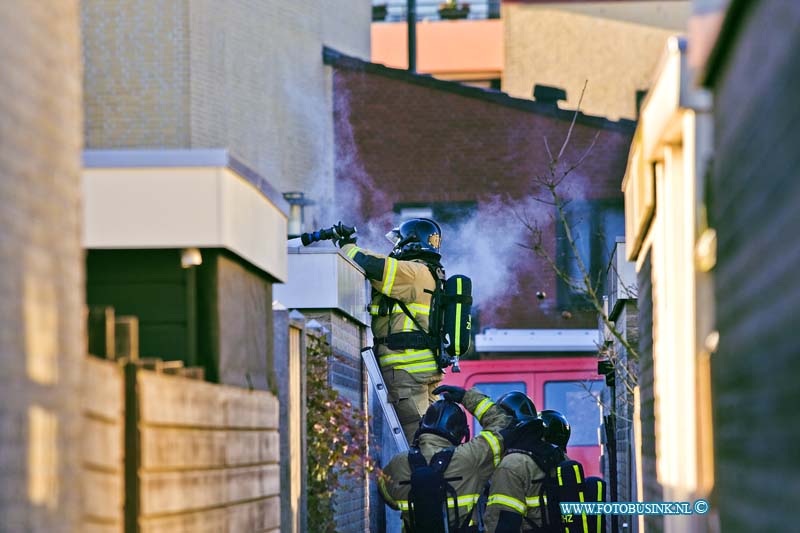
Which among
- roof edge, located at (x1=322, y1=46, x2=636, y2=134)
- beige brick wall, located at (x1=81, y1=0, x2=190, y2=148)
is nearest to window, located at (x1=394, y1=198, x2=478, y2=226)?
roof edge, located at (x1=322, y1=46, x2=636, y2=134)

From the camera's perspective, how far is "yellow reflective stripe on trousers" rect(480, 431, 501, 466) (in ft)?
34.7

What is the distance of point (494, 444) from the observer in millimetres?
10578

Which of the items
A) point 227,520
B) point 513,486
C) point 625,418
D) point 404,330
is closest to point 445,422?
point 513,486

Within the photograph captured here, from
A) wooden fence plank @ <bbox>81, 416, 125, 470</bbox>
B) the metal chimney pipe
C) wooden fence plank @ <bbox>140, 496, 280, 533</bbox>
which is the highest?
the metal chimney pipe

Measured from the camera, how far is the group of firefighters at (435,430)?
10.2 m

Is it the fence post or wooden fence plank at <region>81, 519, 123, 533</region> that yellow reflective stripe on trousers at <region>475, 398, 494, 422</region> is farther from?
wooden fence plank at <region>81, 519, 123, 533</region>

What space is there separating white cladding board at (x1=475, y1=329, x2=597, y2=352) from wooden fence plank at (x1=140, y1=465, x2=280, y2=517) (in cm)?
1216

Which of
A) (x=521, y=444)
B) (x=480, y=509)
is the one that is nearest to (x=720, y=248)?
(x=521, y=444)

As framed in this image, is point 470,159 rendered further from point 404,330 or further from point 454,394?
point 454,394

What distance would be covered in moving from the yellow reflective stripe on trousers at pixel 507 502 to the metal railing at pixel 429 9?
798 inches

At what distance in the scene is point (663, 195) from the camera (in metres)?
6.60

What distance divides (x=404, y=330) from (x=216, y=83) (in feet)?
37.6

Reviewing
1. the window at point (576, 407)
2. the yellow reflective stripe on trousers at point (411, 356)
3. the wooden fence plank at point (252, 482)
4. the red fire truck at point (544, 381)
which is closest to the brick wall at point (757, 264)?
the wooden fence plank at point (252, 482)

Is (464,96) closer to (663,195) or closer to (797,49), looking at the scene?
(663,195)
